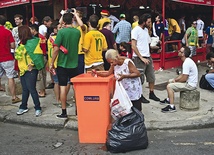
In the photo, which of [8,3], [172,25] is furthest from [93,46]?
[8,3]

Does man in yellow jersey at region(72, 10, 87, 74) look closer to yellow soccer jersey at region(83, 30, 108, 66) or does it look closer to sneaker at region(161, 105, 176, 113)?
yellow soccer jersey at region(83, 30, 108, 66)

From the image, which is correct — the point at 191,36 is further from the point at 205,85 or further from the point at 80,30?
the point at 80,30

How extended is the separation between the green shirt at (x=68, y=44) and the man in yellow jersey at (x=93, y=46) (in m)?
0.35

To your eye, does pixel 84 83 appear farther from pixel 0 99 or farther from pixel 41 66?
pixel 0 99

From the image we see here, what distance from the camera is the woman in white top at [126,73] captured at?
497cm

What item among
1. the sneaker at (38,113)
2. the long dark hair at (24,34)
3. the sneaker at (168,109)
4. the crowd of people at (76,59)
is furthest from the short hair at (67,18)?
the sneaker at (168,109)

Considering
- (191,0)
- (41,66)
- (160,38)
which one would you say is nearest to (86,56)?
(41,66)

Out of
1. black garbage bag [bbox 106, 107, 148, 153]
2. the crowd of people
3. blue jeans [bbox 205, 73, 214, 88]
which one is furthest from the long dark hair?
blue jeans [bbox 205, 73, 214, 88]

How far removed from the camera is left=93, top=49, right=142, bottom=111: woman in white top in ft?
16.3

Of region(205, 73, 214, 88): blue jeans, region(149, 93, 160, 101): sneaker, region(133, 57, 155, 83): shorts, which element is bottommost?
region(149, 93, 160, 101): sneaker

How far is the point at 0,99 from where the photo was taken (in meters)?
7.57

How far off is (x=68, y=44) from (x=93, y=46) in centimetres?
63

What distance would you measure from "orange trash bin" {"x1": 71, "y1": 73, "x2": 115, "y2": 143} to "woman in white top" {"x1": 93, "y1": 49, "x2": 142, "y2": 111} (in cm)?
15

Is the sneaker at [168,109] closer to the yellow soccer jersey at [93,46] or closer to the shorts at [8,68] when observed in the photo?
the yellow soccer jersey at [93,46]
